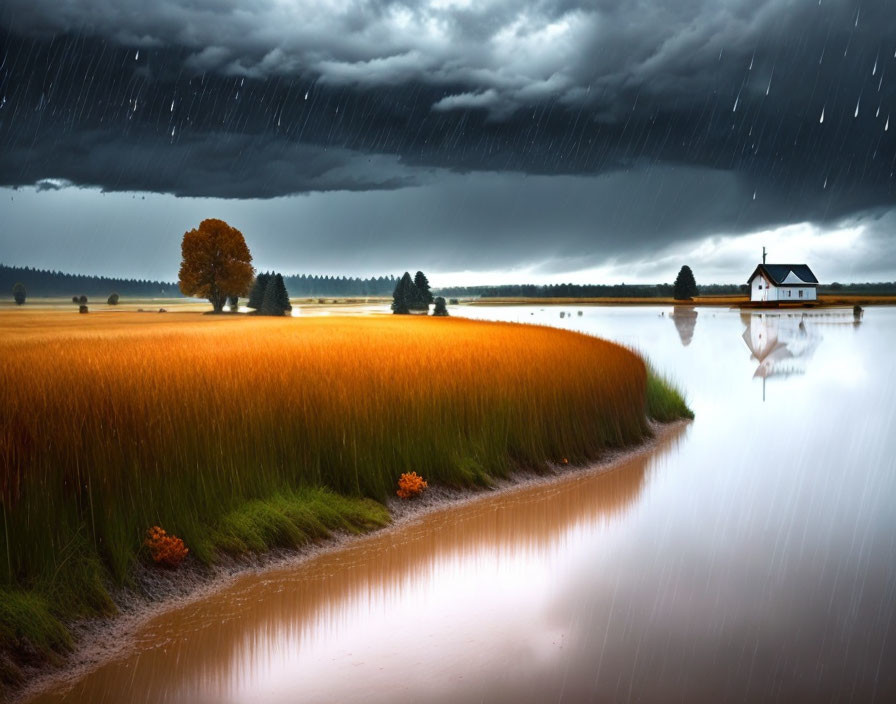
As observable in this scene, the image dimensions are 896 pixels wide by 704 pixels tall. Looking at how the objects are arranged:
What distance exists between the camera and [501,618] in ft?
23.8

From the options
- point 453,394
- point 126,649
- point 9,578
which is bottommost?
point 126,649

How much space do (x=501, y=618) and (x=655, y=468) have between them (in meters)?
8.37

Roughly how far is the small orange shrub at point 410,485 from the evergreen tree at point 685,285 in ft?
522

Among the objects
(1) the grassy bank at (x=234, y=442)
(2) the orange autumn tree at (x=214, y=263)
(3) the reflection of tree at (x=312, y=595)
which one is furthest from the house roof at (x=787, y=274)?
(3) the reflection of tree at (x=312, y=595)

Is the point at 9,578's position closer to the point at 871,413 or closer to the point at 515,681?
the point at 515,681

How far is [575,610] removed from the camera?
293 inches

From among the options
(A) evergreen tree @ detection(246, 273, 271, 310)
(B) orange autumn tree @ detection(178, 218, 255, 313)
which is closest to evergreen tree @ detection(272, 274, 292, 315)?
(A) evergreen tree @ detection(246, 273, 271, 310)

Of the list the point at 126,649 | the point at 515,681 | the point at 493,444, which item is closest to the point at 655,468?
the point at 493,444

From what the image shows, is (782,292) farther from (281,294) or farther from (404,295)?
(281,294)

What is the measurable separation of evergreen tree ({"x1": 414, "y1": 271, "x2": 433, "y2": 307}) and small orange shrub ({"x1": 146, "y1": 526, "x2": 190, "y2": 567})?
97.5 m

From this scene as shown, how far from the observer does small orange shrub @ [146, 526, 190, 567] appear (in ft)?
26.9

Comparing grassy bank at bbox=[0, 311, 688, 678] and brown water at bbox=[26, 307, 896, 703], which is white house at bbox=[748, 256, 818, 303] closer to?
grassy bank at bbox=[0, 311, 688, 678]

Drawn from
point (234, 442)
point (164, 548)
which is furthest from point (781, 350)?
point (164, 548)

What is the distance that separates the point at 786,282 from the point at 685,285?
43722 mm
